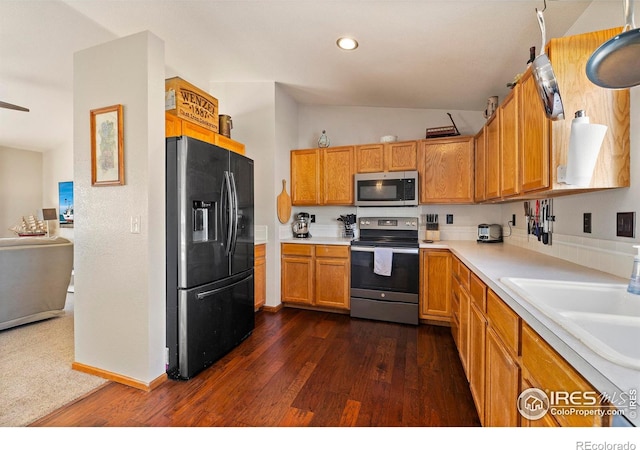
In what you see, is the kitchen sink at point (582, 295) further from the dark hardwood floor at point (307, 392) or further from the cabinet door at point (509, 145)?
the dark hardwood floor at point (307, 392)

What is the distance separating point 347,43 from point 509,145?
1.45 metres

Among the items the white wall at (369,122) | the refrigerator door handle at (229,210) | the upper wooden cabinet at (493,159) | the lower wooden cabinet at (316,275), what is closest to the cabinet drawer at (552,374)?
the upper wooden cabinet at (493,159)

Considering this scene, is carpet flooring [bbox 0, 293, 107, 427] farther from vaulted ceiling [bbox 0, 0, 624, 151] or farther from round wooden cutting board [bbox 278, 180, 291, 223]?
vaulted ceiling [bbox 0, 0, 624, 151]

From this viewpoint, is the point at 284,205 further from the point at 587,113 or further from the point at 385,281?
the point at 587,113

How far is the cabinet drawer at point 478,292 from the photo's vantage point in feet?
5.29

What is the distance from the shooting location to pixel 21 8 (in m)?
2.32

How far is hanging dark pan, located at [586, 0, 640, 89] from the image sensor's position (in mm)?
906

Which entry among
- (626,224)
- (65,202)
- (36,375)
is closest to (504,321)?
(626,224)

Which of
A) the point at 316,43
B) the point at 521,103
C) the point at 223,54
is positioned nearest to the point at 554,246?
the point at 521,103

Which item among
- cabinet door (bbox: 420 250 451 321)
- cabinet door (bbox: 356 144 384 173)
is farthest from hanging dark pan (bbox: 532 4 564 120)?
cabinet door (bbox: 356 144 384 173)

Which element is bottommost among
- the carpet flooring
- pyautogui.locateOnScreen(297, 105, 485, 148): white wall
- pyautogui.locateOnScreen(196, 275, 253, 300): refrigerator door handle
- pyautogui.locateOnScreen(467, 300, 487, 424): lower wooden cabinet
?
the carpet flooring

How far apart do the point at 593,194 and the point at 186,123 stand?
9.74ft

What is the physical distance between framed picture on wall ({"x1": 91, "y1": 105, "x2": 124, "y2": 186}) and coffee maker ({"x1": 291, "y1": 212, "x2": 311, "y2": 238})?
222cm

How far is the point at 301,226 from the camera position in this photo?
153 inches
